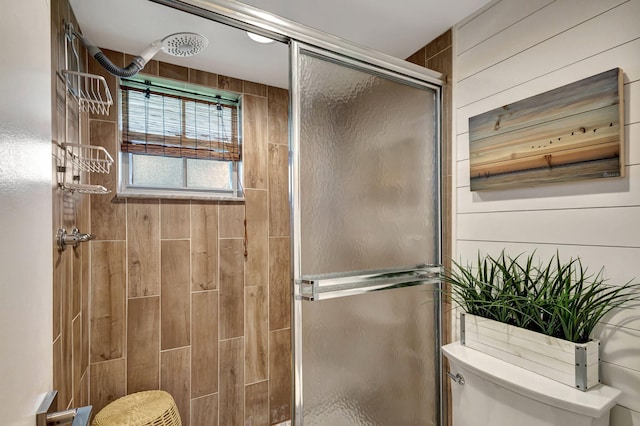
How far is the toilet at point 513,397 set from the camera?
980mm

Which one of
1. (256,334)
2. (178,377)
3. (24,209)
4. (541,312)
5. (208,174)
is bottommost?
(178,377)

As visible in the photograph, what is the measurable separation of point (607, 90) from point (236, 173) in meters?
1.92

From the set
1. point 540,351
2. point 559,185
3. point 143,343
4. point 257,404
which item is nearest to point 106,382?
point 143,343

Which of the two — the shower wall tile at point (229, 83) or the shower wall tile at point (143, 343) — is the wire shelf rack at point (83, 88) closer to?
the shower wall tile at point (229, 83)

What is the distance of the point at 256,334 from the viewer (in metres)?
2.25

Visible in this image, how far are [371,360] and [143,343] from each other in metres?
1.34

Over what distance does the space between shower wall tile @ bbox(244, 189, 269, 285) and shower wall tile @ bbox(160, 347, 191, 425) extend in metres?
0.58

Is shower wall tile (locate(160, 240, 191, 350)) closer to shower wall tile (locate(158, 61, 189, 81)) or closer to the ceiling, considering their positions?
shower wall tile (locate(158, 61, 189, 81))

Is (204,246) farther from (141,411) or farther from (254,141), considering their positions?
(141,411)

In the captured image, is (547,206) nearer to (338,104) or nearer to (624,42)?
(624,42)

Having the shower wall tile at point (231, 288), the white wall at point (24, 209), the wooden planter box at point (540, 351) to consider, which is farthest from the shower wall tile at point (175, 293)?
the wooden planter box at point (540, 351)

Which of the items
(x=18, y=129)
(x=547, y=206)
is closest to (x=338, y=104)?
(x=547, y=206)

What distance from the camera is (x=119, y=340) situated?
1.86 meters

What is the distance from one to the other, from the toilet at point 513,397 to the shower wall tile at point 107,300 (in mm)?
1724
